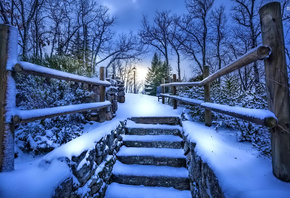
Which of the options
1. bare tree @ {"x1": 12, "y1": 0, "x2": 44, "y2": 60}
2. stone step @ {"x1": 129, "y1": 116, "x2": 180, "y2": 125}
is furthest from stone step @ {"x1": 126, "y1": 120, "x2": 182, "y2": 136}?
bare tree @ {"x1": 12, "y1": 0, "x2": 44, "y2": 60}

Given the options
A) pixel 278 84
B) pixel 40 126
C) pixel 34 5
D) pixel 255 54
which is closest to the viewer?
pixel 278 84

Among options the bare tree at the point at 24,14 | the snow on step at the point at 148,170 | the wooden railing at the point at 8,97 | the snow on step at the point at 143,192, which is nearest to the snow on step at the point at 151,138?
the snow on step at the point at 148,170

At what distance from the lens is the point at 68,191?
1.32 metres

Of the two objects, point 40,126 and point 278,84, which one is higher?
point 278,84

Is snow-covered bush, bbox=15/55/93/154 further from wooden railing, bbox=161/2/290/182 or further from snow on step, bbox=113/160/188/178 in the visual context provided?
wooden railing, bbox=161/2/290/182

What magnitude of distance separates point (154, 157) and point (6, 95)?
2.09 meters

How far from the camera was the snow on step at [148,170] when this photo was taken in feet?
7.00

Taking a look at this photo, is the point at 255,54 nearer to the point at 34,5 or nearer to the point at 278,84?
the point at 278,84

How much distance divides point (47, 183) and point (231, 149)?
184 cm

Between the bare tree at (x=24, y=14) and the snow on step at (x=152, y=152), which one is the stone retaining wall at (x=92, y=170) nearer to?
the snow on step at (x=152, y=152)

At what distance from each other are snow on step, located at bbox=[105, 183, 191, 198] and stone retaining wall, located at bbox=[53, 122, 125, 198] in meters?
0.16

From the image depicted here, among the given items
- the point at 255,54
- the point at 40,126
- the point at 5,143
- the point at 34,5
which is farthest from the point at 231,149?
the point at 34,5

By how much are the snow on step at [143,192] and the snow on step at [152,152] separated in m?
0.50

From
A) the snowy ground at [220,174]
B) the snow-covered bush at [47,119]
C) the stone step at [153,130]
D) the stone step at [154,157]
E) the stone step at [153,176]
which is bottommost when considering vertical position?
the stone step at [153,176]
